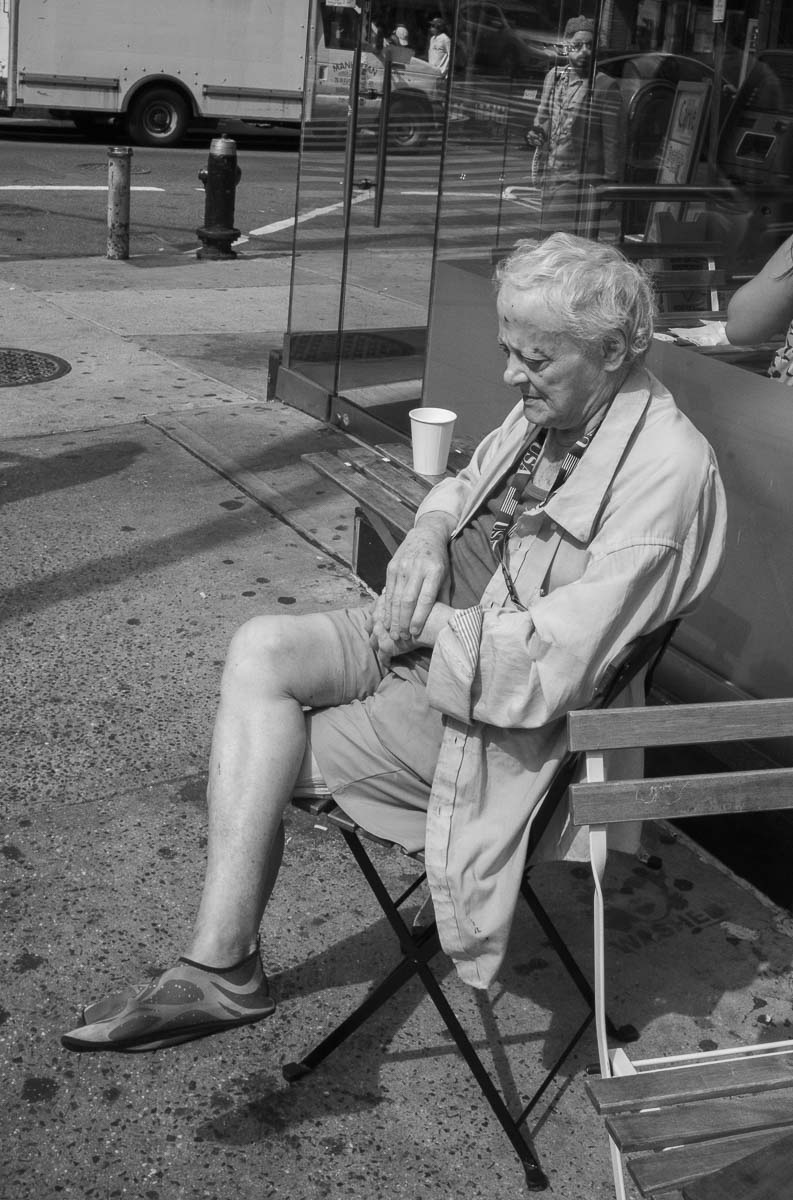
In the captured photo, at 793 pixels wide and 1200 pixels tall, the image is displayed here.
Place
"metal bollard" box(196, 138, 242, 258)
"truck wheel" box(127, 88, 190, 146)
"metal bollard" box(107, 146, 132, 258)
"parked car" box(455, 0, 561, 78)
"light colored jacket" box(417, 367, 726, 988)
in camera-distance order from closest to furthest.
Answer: "light colored jacket" box(417, 367, 726, 988), "parked car" box(455, 0, 561, 78), "metal bollard" box(107, 146, 132, 258), "metal bollard" box(196, 138, 242, 258), "truck wheel" box(127, 88, 190, 146)

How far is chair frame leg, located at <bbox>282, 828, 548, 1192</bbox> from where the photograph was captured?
2428mm

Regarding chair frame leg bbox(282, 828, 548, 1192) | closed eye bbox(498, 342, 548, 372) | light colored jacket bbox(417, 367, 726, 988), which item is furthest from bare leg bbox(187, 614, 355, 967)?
closed eye bbox(498, 342, 548, 372)

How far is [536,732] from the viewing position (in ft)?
7.91

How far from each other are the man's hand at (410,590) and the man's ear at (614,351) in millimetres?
496

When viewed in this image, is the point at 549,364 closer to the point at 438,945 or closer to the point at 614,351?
the point at 614,351

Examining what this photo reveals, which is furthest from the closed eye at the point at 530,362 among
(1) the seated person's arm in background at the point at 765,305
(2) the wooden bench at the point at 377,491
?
(2) the wooden bench at the point at 377,491

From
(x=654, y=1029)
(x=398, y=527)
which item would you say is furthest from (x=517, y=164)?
(x=654, y=1029)

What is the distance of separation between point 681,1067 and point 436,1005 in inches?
23.7

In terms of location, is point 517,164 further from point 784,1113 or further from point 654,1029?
point 784,1113

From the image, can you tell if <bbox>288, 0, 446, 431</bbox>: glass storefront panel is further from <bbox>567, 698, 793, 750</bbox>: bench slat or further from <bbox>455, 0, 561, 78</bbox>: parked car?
<bbox>567, 698, 793, 750</bbox>: bench slat

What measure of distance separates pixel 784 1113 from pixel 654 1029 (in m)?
Answer: 0.89

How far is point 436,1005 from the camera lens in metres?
2.50

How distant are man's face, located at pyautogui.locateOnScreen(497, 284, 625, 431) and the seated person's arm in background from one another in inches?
40.6

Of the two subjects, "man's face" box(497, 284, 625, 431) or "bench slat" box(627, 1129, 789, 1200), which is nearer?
"bench slat" box(627, 1129, 789, 1200)
